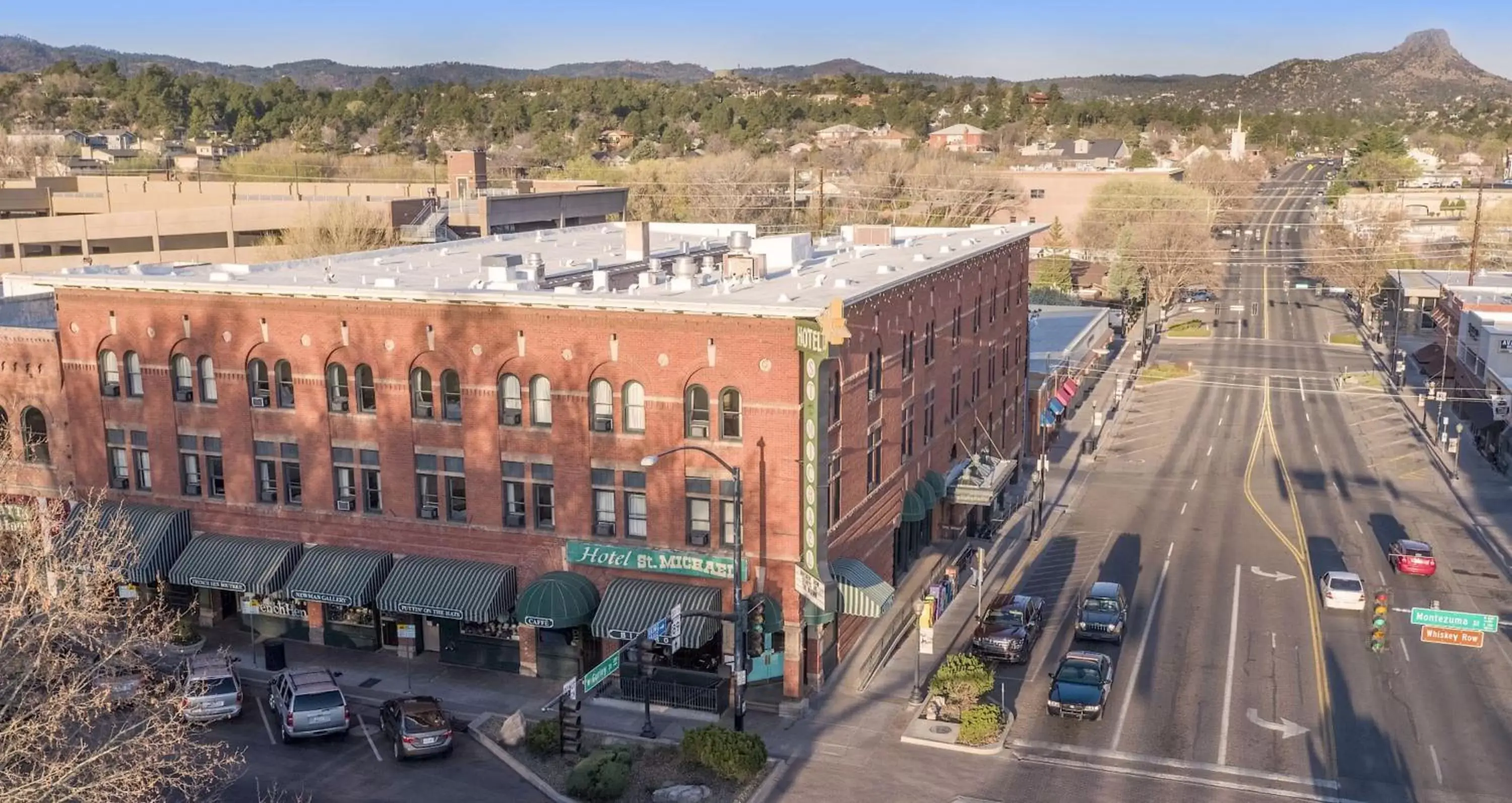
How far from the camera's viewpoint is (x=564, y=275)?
1806 inches

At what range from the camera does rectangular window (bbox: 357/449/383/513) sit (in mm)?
39000

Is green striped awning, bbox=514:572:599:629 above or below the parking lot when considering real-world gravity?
above

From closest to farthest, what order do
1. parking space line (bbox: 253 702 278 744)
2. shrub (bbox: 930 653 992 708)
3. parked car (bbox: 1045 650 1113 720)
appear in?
parking space line (bbox: 253 702 278 744), shrub (bbox: 930 653 992 708), parked car (bbox: 1045 650 1113 720)

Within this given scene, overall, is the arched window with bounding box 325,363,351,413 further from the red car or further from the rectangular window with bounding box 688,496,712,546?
the red car

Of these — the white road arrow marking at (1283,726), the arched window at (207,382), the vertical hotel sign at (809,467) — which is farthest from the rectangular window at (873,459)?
the arched window at (207,382)

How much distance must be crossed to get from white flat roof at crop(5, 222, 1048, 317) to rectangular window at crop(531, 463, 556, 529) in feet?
15.5

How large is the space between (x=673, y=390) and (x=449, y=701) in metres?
10.3

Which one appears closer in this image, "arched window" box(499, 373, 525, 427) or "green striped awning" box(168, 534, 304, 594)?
"arched window" box(499, 373, 525, 427)

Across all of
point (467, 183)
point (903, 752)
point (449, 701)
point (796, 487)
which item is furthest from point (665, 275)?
point (467, 183)

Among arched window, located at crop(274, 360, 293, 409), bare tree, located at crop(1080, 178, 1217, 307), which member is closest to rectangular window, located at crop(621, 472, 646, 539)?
arched window, located at crop(274, 360, 293, 409)

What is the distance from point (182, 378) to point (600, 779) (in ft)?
65.0

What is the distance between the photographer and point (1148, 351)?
10450cm

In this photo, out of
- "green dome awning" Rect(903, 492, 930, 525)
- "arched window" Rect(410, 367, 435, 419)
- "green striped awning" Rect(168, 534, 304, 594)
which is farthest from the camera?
"green dome awning" Rect(903, 492, 930, 525)

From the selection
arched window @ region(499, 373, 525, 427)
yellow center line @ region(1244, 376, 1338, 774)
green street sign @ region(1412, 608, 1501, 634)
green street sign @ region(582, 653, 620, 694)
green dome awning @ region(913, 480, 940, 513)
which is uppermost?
arched window @ region(499, 373, 525, 427)
